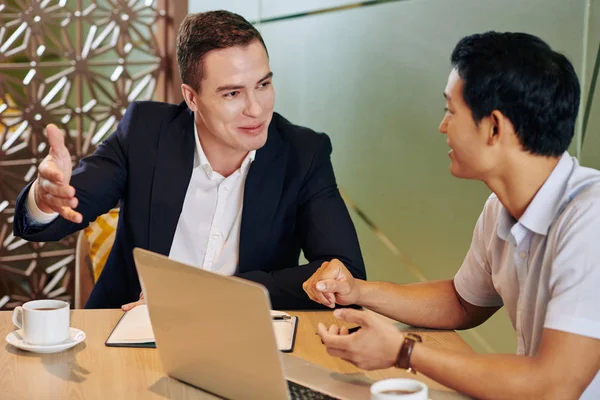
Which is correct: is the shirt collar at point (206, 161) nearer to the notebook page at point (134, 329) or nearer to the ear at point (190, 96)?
the ear at point (190, 96)

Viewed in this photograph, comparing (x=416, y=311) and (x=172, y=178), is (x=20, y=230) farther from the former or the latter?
(x=416, y=311)

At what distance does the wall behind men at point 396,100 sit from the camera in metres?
2.56

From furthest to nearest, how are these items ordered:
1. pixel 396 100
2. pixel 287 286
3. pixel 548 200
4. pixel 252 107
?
1. pixel 396 100
2. pixel 252 107
3. pixel 287 286
4. pixel 548 200

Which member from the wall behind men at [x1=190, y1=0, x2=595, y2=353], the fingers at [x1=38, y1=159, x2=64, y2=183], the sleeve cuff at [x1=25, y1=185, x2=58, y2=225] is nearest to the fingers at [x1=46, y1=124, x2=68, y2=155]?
the fingers at [x1=38, y1=159, x2=64, y2=183]

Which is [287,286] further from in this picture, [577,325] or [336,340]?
[577,325]

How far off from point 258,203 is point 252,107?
0.27 m

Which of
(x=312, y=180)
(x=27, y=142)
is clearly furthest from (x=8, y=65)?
(x=312, y=180)

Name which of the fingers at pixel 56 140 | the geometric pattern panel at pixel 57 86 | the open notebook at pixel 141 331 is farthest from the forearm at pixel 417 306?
the geometric pattern panel at pixel 57 86

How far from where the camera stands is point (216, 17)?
2254 millimetres

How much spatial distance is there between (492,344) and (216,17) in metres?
1.34

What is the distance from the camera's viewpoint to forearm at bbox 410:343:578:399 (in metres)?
1.37

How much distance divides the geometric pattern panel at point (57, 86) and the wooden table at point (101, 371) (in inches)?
75.0

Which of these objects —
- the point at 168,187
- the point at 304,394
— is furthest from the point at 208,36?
the point at 304,394

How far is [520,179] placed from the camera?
5.10ft
